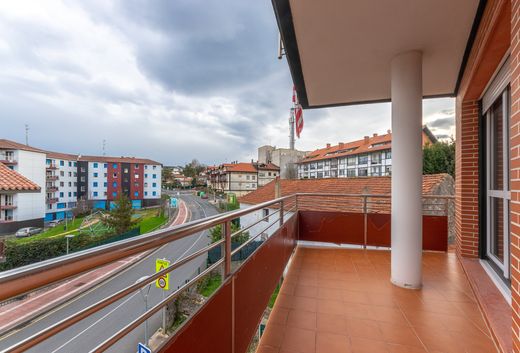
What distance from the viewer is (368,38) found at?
7.49 ft

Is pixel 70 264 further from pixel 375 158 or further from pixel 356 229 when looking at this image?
pixel 375 158

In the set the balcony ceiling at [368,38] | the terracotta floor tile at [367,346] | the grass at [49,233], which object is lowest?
the grass at [49,233]

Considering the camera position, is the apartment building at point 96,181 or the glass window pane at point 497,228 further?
A: the apartment building at point 96,181

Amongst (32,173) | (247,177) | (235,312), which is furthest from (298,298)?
(247,177)

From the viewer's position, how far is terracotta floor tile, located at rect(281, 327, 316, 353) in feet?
5.89

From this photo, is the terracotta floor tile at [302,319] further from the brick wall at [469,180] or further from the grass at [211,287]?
the brick wall at [469,180]

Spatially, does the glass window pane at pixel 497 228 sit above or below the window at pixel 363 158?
below

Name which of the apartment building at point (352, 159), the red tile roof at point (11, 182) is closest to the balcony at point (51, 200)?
the red tile roof at point (11, 182)

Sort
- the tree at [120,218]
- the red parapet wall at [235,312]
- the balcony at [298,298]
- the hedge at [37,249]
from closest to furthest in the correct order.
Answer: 1. the balcony at [298,298]
2. the red parapet wall at [235,312]
3. the hedge at [37,249]
4. the tree at [120,218]

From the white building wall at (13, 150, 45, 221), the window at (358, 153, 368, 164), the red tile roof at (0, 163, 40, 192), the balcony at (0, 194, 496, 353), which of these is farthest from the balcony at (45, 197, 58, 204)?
the window at (358, 153, 368, 164)

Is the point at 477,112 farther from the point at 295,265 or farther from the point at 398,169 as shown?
the point at 295,265

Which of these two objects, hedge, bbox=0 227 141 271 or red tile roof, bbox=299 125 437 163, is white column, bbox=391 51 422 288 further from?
red tile roof, bbox=299 125 437 163

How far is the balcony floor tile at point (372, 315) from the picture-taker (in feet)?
5.98

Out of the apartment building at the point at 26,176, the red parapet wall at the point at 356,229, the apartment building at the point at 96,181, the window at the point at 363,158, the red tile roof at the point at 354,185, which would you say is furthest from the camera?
the window at the point at 363,158
